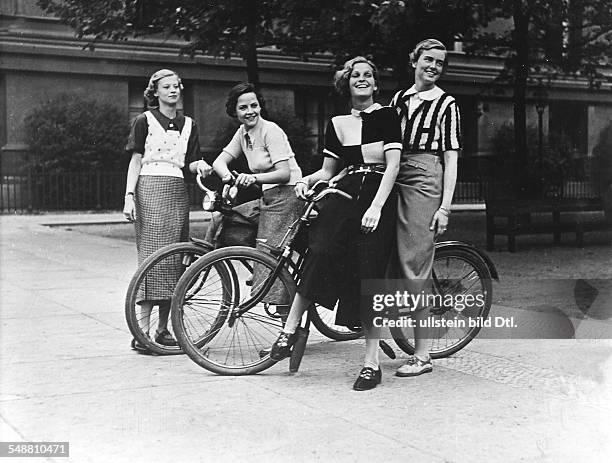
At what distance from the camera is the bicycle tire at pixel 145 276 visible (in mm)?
6117

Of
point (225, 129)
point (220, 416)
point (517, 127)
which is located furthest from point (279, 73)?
point (220, 416)

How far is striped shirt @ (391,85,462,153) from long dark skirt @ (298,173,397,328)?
381 mm

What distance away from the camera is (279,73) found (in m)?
30.4

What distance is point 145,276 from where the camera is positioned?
243 inches

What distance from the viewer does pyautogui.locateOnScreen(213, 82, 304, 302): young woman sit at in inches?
246

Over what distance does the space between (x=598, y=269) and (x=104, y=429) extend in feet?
26.4

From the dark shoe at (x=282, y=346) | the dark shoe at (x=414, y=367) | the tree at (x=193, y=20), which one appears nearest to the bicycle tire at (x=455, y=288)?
the dark shoe at (x=414, y=367)

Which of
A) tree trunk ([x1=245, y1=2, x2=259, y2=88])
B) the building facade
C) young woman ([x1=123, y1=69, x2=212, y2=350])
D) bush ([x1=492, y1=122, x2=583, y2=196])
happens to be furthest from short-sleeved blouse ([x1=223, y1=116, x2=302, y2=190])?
bush ([x1=492, y1=122, x2=583, y2=196])

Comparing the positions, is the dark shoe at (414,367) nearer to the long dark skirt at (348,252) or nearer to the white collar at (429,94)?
the long dark skirt at (348,252)

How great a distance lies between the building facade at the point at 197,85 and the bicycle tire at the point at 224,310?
1711cm

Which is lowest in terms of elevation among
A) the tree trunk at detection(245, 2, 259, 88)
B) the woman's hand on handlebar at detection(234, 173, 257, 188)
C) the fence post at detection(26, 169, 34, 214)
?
the fence post at detection(26, 169, 34, 214)

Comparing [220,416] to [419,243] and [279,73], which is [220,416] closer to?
[419,243]

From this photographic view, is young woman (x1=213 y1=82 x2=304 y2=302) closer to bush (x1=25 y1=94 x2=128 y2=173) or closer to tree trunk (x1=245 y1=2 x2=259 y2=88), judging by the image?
tree trunk (x1=245 y1=2 x2=259 y2=88)

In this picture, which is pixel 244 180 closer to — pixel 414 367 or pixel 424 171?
pixel 424 171
